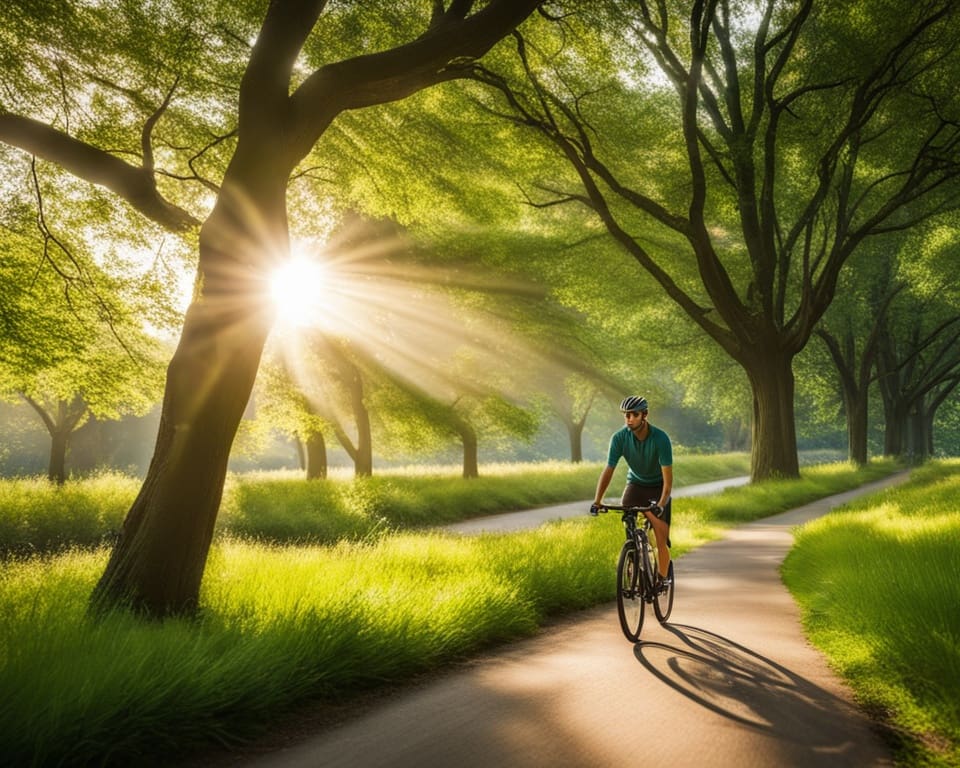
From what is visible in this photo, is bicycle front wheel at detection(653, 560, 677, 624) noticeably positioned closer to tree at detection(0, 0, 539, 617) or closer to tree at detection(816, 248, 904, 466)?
tree at detection(0, 0, 539, 617)

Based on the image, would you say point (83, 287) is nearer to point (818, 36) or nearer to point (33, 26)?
point (33, 26)

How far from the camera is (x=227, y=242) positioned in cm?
641

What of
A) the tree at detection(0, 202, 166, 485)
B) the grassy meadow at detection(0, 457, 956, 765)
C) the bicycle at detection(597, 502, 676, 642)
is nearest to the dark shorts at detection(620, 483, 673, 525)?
the bicycle at detection(597, 502, 676, 642)

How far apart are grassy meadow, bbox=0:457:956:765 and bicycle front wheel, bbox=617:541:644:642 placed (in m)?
1.11

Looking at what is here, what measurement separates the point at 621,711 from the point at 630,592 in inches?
87.7

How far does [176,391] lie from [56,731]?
3135mm

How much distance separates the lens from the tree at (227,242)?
5910mm

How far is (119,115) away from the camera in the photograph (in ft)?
29.4

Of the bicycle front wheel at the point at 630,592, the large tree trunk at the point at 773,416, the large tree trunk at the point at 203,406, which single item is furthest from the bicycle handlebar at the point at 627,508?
the large tree trunk at the point at 773,416

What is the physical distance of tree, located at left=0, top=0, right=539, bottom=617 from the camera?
591 cm

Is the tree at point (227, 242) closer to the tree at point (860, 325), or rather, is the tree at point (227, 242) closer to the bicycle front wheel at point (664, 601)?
the bicycle front wheel at point (664, 601)

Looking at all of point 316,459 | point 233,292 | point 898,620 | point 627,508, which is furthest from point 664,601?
point 316,459

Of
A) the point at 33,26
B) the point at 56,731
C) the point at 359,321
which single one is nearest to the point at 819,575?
the point at 56,731

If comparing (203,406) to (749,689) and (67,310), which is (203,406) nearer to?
(749,689)
